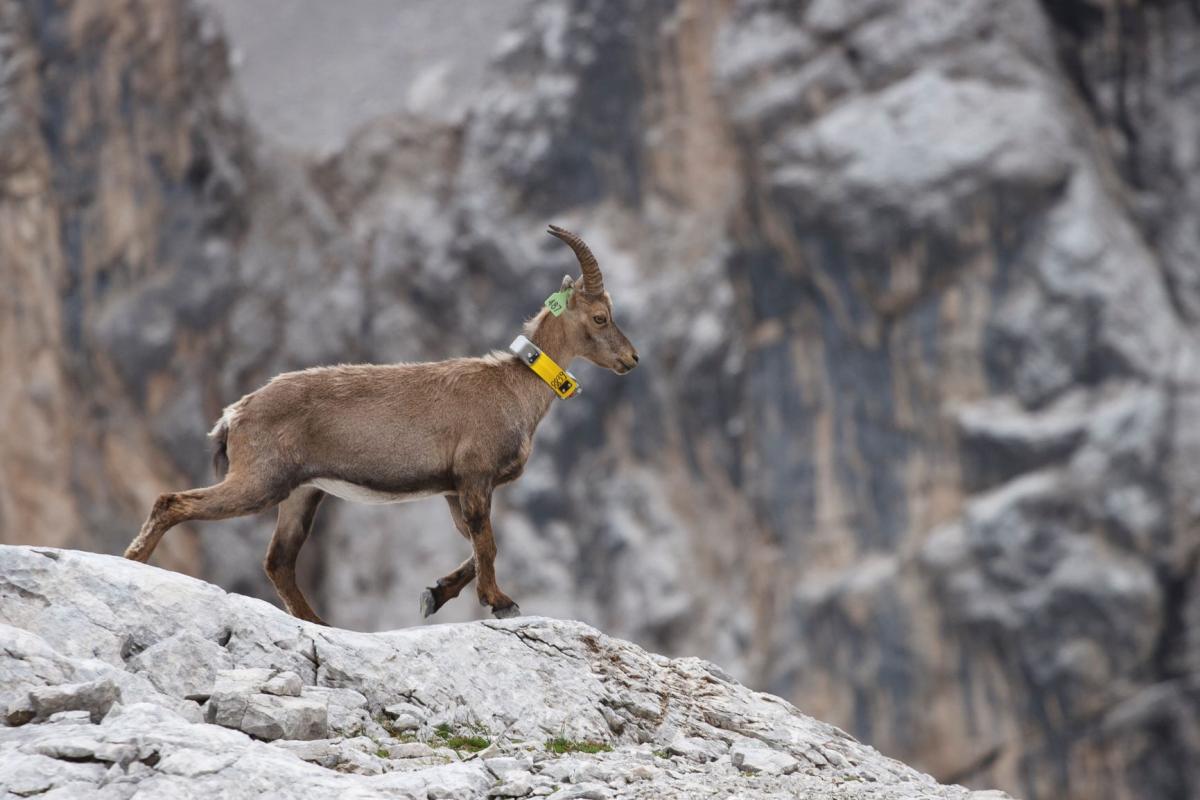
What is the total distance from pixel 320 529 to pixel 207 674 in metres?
30.3

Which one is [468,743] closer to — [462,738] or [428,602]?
[462,738]

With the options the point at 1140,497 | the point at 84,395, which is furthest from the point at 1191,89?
the point at 84,395

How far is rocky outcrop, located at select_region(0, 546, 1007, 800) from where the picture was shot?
7.12 m

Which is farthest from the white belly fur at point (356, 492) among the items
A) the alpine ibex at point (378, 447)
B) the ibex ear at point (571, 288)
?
the ibex ear at point (571, 288)

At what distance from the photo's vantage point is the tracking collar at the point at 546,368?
1081 centimetres

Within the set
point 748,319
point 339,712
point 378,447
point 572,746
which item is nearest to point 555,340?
point 378,447

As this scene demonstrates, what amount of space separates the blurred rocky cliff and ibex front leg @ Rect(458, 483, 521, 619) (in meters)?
21.5

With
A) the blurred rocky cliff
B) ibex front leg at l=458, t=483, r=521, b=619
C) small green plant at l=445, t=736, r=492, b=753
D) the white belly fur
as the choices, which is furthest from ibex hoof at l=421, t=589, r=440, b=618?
the blurred rocky cliff

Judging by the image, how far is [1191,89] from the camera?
3275cm

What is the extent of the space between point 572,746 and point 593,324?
3661 millimetres

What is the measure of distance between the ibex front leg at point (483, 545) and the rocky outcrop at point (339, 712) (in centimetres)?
36

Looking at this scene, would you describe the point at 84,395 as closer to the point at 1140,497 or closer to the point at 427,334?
the point at 427,334

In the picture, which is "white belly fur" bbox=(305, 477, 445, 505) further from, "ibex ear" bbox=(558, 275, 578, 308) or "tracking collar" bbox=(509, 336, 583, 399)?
"ibex ear" bbox=(558, 275, 578, 308)

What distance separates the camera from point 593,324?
37.1 feet
